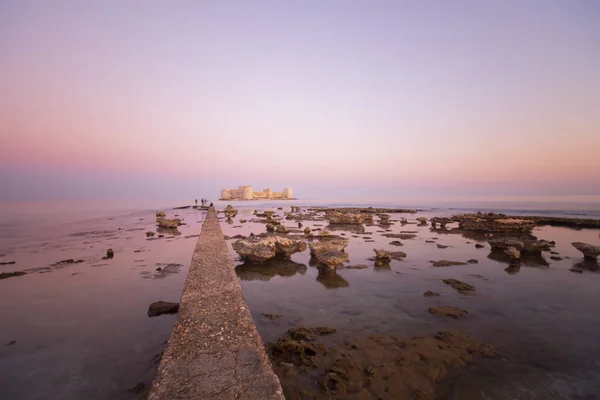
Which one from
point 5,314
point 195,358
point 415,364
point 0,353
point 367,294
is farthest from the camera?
point 367,294

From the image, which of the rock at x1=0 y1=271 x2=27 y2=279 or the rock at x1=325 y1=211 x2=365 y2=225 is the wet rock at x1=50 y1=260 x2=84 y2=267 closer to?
the rock at x1=0 y1=271 x2=27 y2=279

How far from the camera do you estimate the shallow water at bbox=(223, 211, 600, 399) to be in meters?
6.67

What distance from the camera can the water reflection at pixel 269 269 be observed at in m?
15.3

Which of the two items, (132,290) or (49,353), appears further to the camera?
(132,290)

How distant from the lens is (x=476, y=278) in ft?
48.0

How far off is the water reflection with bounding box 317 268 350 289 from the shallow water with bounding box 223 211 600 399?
58mm

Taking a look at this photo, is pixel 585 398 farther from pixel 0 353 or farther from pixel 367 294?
pixel 0 353

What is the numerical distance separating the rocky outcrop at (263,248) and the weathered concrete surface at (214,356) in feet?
23.9

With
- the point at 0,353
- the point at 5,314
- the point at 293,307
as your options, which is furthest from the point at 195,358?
the point at 5,314

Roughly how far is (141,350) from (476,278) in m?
16.6

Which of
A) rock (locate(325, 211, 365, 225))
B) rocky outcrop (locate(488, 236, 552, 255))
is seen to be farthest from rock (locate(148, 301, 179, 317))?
rock (locate(325, 211, 365, 225))

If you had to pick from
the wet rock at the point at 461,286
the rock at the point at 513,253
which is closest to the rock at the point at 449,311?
the wet rock at the point at 461,286

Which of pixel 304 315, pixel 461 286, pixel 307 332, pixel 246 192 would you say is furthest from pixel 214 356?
pixel 246 192

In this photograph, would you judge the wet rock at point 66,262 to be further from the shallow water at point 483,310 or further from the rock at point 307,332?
the rock at point 307,332
